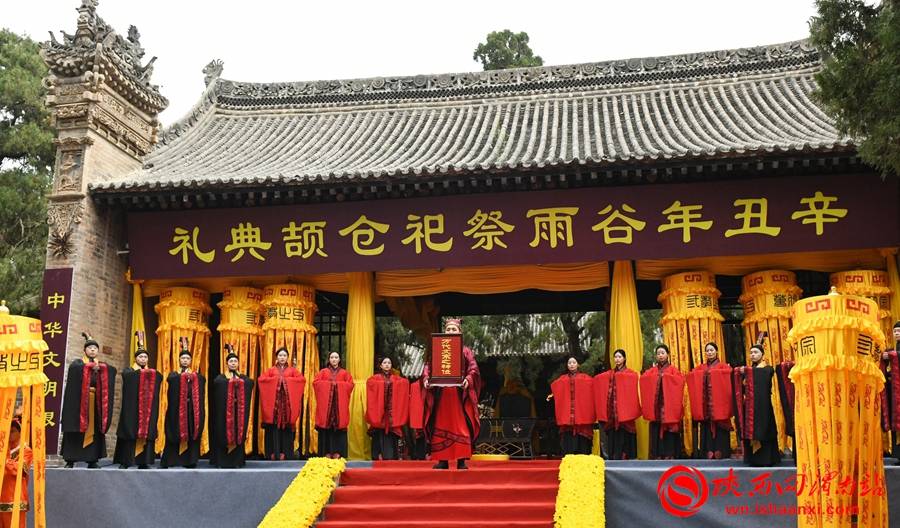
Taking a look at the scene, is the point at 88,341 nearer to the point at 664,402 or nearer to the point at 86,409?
the point at 86,409

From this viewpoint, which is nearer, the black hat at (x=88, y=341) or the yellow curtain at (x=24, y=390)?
the yellow curtain at (x=24, y=390)

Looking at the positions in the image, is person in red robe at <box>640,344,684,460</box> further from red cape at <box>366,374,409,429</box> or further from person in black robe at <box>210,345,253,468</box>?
person in black robe at <box>210,345,253,468</box>

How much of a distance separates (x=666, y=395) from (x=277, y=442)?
4604 mm

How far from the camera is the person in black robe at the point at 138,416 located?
29.8ft

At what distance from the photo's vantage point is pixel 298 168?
1185 cm

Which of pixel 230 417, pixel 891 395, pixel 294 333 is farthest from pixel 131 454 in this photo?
pixel 891 395

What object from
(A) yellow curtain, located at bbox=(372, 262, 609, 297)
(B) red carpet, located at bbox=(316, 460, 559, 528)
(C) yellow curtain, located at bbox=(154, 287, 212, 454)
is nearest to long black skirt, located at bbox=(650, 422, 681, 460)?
(B) red carpet, located at bbox=(316, 460, 559, 528)

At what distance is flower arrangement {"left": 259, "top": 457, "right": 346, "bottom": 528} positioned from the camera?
7176 millimetres

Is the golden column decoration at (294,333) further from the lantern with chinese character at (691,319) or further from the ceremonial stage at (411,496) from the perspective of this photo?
the lantern with chinese character at (691,319)

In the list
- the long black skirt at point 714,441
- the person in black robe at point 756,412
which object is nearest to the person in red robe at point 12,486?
the person in black robe at point 756,412

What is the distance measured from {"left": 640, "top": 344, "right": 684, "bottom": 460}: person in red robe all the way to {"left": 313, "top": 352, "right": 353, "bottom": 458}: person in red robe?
345cm

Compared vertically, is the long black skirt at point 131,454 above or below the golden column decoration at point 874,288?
below

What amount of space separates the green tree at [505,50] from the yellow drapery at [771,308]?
50.3 feet

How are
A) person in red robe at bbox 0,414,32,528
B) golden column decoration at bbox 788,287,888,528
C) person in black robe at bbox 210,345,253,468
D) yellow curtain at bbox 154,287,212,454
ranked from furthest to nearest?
1. yellow curtain at bbox 154,287,212,454
2. person in black robe at bbox 210,345,253,468
3. person in red robe at bbox 0,414,32,528
4. golden column decoration at bbox 788,287,888,528
